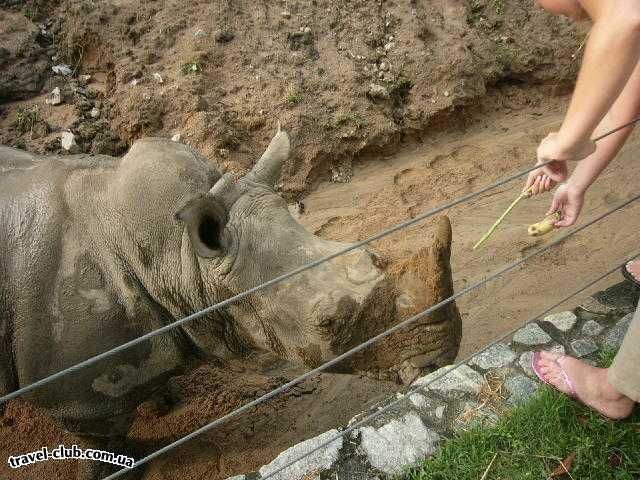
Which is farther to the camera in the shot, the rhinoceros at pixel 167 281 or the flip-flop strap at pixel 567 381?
the flip-flop strap at pixel 567 381

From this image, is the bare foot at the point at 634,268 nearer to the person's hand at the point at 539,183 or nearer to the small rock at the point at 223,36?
the person's hand at the point at 539,183

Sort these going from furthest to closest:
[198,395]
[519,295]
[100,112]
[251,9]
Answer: [251,9]
[100,112]
[519,295]
[198,395]

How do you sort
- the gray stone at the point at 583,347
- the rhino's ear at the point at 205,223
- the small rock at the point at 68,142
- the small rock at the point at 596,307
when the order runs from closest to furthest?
the rhino's ear at the point at 205,223, the gray stone at the point at 583,347, the small rock at the point at 596,307, the small rock at the point at 68,142

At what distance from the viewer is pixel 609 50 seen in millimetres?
1893

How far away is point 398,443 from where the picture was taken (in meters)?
3.04

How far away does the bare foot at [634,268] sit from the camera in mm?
3850

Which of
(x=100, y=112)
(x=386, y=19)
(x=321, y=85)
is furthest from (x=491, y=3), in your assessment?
(x=100, y=112)

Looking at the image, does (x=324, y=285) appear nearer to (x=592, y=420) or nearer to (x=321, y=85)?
(x=592, y=420)

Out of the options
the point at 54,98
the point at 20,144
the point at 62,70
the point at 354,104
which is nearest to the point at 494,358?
the point at 354,104

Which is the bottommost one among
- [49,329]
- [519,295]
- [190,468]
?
[190,468]

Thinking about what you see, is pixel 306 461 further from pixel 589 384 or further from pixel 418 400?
pixel 589 384

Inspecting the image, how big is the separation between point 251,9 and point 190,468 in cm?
555

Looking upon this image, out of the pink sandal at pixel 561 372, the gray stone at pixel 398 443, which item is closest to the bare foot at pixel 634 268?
the pink sandal at pixel 561 372

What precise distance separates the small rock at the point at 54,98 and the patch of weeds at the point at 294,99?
8.74 ft
